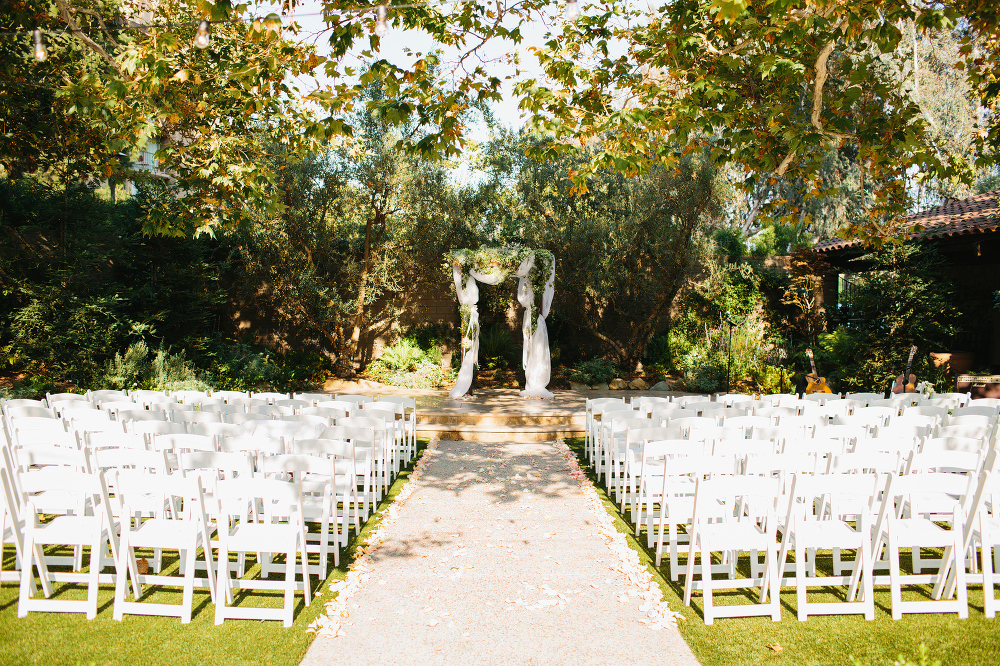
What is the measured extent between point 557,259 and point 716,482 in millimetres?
10493

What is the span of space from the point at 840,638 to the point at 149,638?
3851mm

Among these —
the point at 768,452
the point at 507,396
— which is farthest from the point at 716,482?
the point at 507,396

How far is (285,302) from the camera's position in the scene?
14047 mm

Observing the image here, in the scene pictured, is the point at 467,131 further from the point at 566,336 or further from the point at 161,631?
A: the point at 161,631

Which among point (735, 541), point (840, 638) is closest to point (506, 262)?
point (735, 541)

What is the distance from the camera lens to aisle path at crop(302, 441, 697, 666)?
11.2 feet

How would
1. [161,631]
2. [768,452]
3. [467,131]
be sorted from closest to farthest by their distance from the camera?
1. [161,631]
2. [768,452]
3. [467,131]

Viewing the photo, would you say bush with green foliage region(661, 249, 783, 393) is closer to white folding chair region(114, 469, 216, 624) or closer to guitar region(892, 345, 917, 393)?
guitar region(892, 345, 917, 393)

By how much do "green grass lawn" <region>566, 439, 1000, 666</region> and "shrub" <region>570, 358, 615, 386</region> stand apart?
963 cm

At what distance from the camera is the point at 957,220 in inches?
540

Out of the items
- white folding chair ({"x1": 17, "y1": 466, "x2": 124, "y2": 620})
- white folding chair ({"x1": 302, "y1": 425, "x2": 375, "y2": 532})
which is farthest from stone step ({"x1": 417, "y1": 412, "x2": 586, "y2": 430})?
white folding chair ({"x1": 17, "y1": 466, "x2": 124, "y2": 620})

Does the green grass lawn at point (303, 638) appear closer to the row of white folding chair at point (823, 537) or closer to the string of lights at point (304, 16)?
the row of white folding chair at point (823, 537)

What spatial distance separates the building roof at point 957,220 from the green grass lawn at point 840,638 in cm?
961

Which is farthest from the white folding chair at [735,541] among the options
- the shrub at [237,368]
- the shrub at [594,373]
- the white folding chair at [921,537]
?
the shrub at [237,368]
